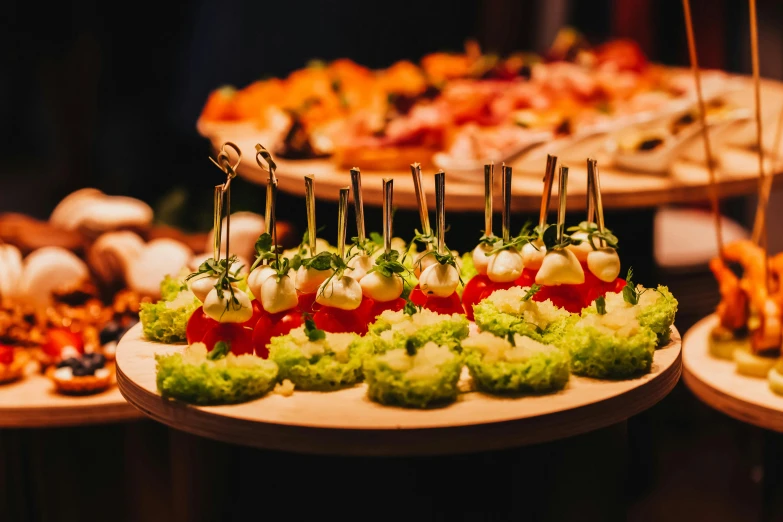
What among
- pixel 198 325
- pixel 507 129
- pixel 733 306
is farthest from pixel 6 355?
pixel 733 306

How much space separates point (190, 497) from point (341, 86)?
Result: 11.1 feet

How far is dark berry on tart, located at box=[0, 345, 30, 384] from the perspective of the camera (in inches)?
114

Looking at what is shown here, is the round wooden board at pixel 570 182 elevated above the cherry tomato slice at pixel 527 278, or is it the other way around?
the round wooden board at pixel 570 182

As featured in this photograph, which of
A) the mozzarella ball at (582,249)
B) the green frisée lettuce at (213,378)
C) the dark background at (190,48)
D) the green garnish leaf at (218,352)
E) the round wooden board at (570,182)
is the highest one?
the dark background at (190,48)

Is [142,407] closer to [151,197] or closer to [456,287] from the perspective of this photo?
[456,287]

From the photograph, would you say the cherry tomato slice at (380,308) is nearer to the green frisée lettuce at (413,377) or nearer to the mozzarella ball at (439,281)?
the mozzarella ball at (439,281)

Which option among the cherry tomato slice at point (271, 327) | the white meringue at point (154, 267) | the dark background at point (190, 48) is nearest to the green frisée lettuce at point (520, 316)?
the cherry tomato slice at point (271, 327)

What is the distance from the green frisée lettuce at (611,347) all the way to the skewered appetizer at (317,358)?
16.2 inches

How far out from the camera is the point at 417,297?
7.04 ft

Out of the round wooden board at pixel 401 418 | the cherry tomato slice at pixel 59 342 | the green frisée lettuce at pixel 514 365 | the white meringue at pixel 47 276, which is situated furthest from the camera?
the white meringue at pixel 47 276

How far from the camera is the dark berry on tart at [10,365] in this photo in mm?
2908

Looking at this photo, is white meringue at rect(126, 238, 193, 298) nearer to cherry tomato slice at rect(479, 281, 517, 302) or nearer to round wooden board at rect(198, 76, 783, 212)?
round wooden board at rect(198, 76, 783, 212)

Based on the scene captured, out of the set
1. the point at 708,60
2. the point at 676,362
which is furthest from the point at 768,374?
the point at 708,60

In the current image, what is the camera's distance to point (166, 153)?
7602 millimetres
